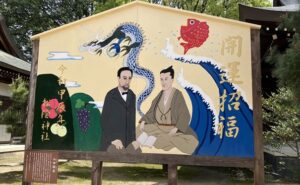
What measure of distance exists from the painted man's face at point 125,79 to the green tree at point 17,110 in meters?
9.86

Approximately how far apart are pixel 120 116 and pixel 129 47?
1288 mm

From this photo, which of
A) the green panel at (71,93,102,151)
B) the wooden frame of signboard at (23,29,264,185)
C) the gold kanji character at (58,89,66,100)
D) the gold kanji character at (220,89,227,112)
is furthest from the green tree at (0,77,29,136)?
the gold kanji character at (220,89,227,112)

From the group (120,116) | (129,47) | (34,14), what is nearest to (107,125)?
(120,116)

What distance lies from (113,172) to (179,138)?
6.14 meters

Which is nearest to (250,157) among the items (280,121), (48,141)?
(48,141)

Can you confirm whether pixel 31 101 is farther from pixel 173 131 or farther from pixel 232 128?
pixel 232 128

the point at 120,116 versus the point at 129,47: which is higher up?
the point at 129,47

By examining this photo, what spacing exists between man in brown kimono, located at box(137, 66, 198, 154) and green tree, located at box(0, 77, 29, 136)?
10367mm

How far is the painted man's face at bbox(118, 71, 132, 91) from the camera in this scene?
6.41 metres

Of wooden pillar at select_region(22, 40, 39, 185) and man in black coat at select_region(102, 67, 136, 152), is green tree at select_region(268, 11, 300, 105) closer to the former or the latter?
man in black coat at select_region(102, 67, 136, 152)

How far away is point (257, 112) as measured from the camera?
5.94 metres

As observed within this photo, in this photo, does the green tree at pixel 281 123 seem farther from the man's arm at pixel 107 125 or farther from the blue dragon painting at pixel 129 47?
the man's arm at pixel 107 125

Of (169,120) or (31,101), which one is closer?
(169,120)

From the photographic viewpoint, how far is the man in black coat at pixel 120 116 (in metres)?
6.30
